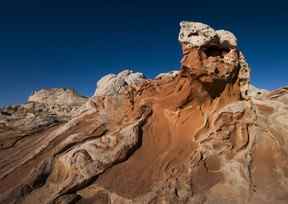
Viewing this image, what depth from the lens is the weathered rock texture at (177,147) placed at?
9.91m

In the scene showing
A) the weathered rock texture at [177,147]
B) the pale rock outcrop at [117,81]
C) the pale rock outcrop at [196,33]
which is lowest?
the weathered rock texture at [177,147]

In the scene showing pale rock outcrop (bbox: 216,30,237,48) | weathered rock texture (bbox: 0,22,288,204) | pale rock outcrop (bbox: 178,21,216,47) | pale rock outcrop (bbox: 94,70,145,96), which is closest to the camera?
weathered rock texture (bbox: 0,22,288,204)

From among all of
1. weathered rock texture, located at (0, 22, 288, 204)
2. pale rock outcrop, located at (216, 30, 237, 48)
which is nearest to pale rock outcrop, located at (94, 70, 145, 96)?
weathered rock texture, located at (0, 22, 288, 204)

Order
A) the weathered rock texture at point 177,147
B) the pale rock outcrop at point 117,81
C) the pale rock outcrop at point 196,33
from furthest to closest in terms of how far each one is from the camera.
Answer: the pale rock outcrop at point 117,81, the pale rock outcrop at point 196,33, the weathered rock texture at point 177,147

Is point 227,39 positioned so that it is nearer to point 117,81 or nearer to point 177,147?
point 177,147

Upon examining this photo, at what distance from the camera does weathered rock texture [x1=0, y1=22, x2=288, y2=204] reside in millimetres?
9914

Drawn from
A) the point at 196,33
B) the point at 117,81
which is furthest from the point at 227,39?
the point at 117,81

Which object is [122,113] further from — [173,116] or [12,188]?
[12,188]

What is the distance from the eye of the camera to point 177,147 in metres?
11.8

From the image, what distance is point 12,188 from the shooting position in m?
10.3

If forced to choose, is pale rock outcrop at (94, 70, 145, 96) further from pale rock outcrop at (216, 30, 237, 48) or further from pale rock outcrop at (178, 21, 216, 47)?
pale rock outcrop at (178, 21, 216, 47)

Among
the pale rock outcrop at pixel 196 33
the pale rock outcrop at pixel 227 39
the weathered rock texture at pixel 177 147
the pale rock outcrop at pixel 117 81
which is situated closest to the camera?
the weathered rock texture at pixel 177 147

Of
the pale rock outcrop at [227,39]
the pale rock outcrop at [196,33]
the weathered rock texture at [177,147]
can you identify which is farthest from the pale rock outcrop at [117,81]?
the pale rock outcrop at [196,33]

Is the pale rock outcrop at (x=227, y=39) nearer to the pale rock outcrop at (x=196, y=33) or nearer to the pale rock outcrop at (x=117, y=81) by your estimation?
the pale rock outcrop at (x=196, y=33)
